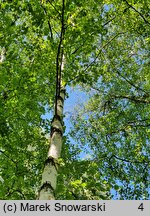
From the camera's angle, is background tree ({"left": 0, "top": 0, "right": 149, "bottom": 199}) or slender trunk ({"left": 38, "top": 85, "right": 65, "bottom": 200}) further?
background tree ({"left": 0, "top": 0, "right": 149, "bottom": 199})

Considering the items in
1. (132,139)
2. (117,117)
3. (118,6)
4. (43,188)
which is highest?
(118,6)

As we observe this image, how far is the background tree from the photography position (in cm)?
1009

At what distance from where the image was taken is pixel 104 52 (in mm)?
15961

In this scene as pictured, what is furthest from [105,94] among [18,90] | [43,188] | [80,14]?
[43,188]

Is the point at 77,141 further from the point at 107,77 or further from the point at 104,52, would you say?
the point at 104,52

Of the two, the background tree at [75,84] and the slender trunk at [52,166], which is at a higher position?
the background tree at [75,84]

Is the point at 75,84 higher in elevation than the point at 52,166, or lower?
higher

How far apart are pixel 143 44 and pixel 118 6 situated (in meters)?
3.33

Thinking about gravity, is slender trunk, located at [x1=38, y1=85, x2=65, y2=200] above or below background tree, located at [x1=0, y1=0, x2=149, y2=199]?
below

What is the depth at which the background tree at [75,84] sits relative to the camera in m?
10.1

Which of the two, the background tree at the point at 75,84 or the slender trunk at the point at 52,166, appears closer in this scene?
the slender trunk at the point at 52,166

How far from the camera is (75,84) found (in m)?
10.1

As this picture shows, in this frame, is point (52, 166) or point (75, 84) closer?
point (52, 166)

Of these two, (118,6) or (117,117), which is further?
(117,117)
